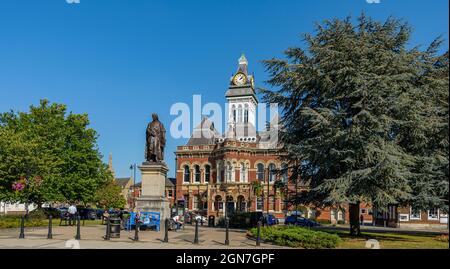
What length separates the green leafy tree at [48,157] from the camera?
113ft

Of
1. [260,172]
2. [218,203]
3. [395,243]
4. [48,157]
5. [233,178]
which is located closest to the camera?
[395,243]

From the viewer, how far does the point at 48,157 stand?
3688cm

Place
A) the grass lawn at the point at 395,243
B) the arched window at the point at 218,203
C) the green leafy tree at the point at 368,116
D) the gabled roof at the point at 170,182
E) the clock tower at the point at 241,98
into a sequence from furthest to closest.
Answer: the clock tower at the point at 241,98 < the gabled roof at the point at 170,182 < the arched window at the point at 218,203 < the green leafy tree at the point at 368,116 < the grass lawn at the point at 395,243

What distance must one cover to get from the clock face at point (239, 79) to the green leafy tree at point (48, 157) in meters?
41.6

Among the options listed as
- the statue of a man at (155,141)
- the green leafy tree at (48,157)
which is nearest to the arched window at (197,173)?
the green leafy tree at (48,157)

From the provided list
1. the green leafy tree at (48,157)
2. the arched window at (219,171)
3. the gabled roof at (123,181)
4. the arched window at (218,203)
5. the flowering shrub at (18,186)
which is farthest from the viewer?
the gabled roof at (123,181)

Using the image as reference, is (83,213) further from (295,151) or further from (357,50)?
(357,50)

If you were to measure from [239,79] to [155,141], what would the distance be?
198 feet

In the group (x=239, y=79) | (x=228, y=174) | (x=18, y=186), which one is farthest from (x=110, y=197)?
(x=239, y=79)

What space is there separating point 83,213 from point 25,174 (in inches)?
297

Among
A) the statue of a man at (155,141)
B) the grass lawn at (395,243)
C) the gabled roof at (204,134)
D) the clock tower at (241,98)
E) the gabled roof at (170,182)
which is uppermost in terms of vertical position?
the clock tower at (241,98)

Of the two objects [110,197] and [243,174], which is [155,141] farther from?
[243,174]

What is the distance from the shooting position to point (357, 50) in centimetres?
2019

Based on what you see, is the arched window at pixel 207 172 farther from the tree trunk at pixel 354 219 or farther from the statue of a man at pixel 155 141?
the tree trunk at pixel 354 219
